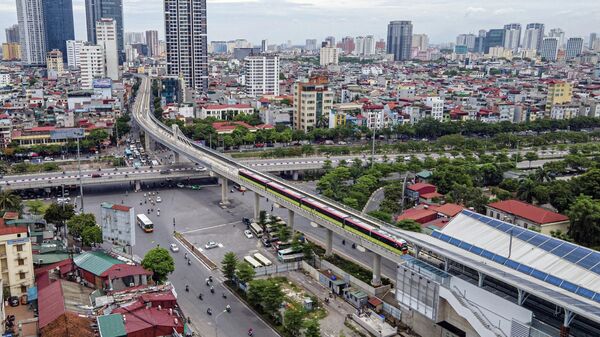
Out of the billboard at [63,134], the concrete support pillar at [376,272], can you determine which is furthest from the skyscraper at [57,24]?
the concrete support pillar at [376,272]

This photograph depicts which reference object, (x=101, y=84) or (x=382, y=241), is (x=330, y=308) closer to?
(x=382, y=241)

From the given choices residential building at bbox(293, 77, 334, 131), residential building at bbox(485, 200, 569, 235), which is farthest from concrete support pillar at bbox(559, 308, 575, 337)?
residential building at bbox(293, 77, 334, 131)

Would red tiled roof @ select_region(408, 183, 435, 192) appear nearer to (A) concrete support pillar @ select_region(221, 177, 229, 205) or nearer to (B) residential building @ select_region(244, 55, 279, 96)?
(A) concrete support pillar @ select_region(221, 177, 229, 205)

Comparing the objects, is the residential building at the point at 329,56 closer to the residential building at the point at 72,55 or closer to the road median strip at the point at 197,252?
the residential building at the point at 72,55

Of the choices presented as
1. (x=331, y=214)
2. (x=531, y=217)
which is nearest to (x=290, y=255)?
(x=331, y=214)

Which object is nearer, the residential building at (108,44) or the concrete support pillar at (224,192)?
the concrete support pillar at (224,192)

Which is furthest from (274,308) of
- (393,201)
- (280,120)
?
(280,120)
